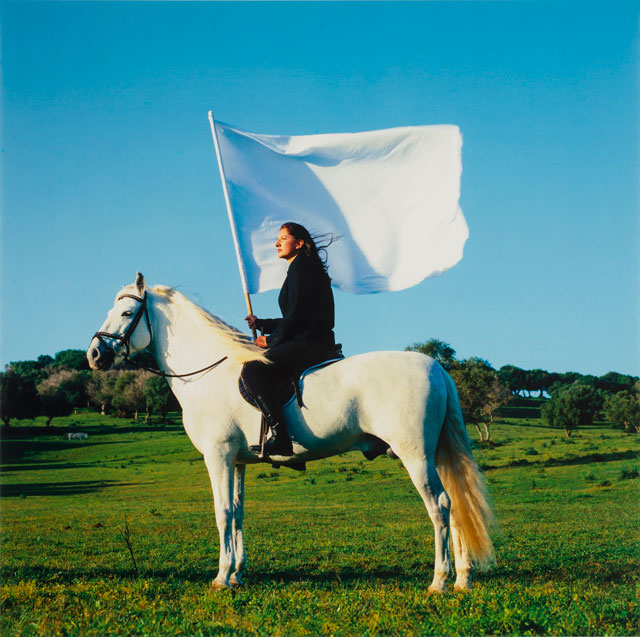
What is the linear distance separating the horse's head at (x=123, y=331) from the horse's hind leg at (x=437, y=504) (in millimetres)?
3893

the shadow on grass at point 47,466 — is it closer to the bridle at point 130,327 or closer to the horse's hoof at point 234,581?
the bridle at point 130,327

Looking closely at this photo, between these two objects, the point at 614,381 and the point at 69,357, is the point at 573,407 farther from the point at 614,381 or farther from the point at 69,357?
the point at 69,357

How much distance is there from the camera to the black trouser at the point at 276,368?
25.0 ft

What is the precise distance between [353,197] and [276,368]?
Result: 308cm

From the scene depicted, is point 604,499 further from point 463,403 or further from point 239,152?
point 463,403

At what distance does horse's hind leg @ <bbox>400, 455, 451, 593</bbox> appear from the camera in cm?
729

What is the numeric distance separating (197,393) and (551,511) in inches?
618

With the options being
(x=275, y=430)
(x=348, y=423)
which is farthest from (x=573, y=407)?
(x=275, y=430)

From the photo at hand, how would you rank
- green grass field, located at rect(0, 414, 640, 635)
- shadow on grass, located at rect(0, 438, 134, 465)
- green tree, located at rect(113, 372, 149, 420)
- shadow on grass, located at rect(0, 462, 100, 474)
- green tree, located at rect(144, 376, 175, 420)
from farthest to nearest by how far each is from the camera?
1. green tree, located at rect(113, 372, 149, 420)
2. green tree, located at rect(144, 376, 175, 420)
3. shadow on grass, located at rect(0, 438, 134, 465)
4. shadow on grass, located at rect(0, 462, 100, 474)
5. green grass field, located at rect(0, 414, 640, 635)

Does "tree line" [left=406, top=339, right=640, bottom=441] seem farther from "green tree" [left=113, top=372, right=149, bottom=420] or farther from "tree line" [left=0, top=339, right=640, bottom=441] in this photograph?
"green tree" [left=113, top=372, right=149, bottom=420]

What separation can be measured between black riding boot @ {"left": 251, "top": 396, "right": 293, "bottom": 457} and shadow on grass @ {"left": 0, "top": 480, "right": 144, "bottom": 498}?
95.9 ft

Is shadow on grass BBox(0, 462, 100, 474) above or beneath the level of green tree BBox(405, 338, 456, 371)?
beneath

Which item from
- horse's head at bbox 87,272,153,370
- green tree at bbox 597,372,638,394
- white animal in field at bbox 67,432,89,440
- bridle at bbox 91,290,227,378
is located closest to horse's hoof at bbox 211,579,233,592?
bridle at bbox 91,290,227,378

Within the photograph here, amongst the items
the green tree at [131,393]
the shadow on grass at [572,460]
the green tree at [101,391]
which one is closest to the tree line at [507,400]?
the shadow on grass at [572,460]
